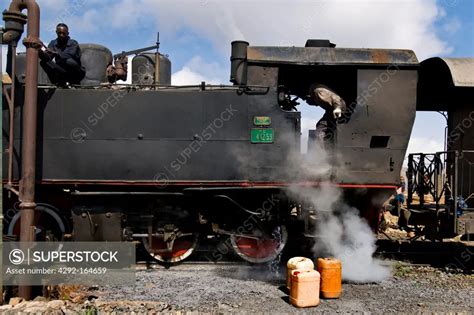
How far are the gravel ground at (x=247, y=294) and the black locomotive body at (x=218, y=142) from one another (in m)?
0.94

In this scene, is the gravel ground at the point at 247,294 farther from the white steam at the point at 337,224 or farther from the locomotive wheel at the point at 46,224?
the locomotive wheel at the point at 46,224

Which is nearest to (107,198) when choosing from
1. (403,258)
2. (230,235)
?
(230,235)

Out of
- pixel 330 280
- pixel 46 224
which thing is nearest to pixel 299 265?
pixel 330 280

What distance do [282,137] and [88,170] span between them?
3.25 meters

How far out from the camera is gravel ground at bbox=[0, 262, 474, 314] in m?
5.25

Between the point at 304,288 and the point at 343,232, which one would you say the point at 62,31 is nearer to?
the point at 304,288

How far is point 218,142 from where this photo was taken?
22.8 ft

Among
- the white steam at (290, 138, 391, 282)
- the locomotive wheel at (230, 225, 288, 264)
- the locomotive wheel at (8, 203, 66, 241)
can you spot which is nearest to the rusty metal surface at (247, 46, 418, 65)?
the white steam at (290, 138, 391, 282)

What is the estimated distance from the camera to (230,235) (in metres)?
7.43

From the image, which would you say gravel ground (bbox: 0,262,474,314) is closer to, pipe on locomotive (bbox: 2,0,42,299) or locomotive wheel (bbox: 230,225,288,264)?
locomotive wheel (bbox: 230,225,288,264)

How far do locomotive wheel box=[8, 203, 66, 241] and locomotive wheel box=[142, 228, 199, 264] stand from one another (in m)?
1.54

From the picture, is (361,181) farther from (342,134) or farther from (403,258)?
(403,258)

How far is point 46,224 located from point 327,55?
18.9 ft

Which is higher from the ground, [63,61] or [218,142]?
[63,61]
